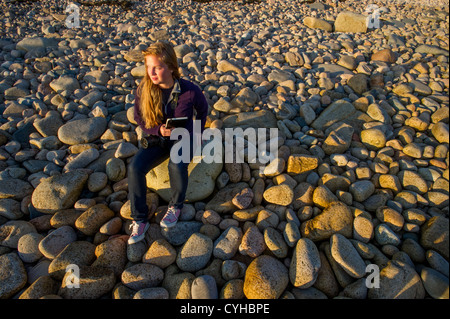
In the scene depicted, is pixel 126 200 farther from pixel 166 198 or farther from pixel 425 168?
pixel 425 168

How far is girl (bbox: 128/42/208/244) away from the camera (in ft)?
8.00

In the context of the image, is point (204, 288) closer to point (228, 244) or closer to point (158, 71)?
point (228, 244)

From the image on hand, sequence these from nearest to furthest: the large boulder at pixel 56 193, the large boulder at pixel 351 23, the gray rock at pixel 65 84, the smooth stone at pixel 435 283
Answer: the smooth stone at pixel 435 283 → the large boulder at pixel 56 193 → the gray rock at pixel 65 84 → the large boulder at pixel 351 23

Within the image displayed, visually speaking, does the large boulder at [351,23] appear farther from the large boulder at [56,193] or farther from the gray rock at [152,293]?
the gray rock at [152,293]

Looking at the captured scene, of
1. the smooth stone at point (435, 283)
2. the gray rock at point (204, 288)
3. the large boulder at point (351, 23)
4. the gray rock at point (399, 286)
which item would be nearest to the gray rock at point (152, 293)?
the gray rock at point (204, 288)

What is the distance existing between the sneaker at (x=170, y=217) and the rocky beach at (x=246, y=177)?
0.27 feet

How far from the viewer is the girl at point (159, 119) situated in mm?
2438

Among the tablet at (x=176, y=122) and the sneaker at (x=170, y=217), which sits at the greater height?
the tablet at (x=176, y=122)

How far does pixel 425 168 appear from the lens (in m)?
2.92

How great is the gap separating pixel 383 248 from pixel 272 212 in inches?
41.2

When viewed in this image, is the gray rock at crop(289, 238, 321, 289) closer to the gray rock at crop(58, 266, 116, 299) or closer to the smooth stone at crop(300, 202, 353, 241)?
the smooth stone at crop(300, 202, 353, 241)

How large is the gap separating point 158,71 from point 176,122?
0.51 m

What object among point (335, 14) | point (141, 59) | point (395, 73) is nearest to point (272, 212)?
point (395, 73)

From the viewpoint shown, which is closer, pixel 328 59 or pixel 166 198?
pixel 166 198
